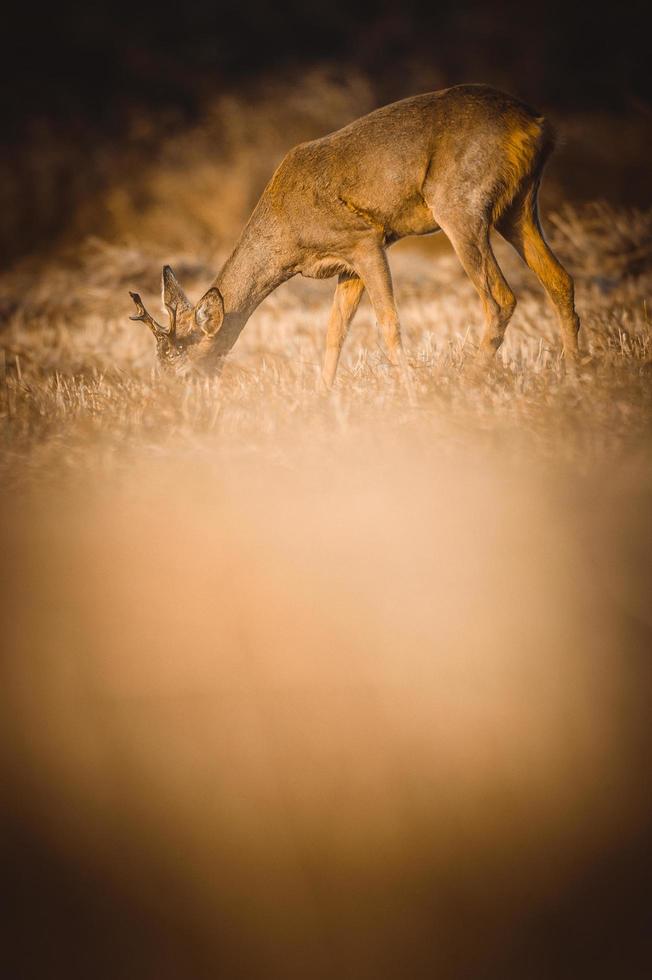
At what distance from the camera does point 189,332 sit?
4793 millimetres

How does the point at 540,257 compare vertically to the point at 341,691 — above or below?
above

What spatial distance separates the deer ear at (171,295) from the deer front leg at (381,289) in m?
1.08

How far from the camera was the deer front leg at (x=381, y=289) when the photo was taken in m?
4.48

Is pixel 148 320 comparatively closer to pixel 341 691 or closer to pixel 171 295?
pixel 171 295

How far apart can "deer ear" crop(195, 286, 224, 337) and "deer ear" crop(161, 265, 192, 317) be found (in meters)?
0.14

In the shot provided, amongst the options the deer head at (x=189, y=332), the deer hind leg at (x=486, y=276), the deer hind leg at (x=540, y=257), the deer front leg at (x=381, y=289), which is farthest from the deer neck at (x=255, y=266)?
the deer hind leg at (x=540, y=257)

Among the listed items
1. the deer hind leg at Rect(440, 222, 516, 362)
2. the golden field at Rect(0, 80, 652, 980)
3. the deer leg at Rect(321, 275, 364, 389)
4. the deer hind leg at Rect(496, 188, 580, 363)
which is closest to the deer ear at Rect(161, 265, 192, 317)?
the deer leg at Rect(321, 275, 364, 389)

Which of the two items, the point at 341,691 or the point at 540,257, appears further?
the point at 540,257

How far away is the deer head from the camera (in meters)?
4.68

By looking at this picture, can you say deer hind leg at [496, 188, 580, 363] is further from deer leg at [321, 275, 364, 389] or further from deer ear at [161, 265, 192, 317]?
deer ear at [161, 265, 192, 317]

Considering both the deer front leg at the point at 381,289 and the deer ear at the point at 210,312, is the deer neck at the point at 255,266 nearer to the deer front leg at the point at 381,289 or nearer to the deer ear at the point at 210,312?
the deer ear at the point at 210,312

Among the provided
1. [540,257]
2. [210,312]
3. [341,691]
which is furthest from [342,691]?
[540,257]

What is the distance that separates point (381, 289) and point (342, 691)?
8.81 ft

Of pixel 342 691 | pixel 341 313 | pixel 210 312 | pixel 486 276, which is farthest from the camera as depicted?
pixel 341 313
